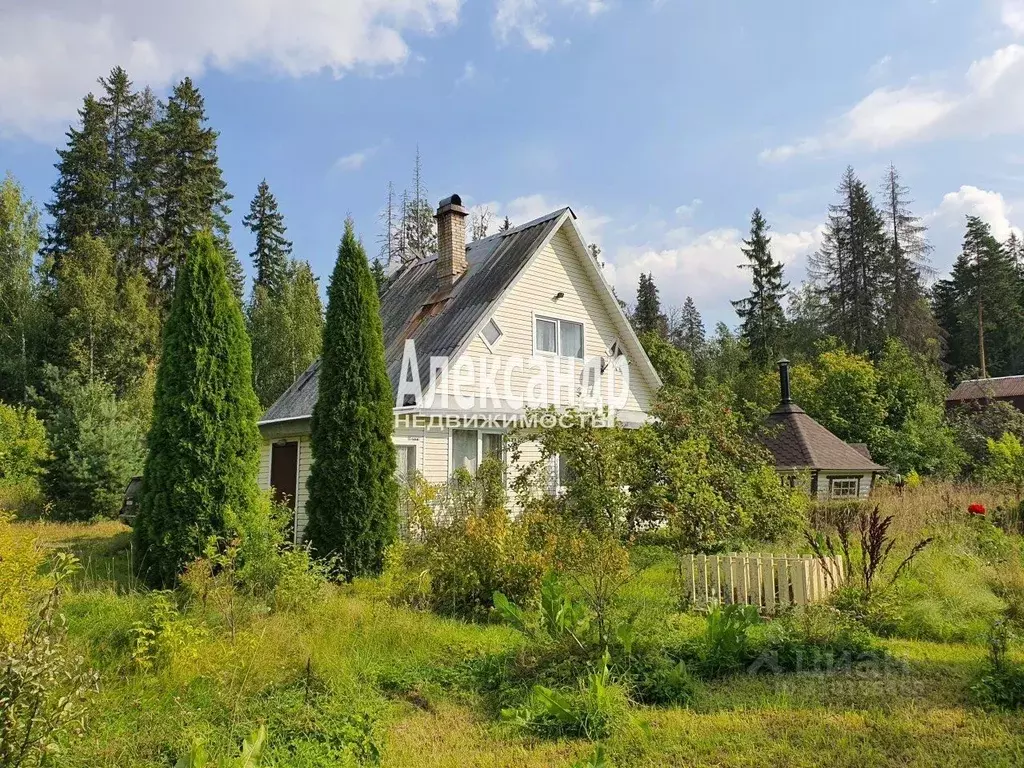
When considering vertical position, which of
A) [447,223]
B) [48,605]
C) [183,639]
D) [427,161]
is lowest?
[183,639]

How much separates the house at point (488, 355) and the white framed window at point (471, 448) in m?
0.02

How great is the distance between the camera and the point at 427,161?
125 ft

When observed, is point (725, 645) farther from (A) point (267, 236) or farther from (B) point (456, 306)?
(A) point (267, 236)

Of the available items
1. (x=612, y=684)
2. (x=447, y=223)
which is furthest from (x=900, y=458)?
(x=612, y=684)

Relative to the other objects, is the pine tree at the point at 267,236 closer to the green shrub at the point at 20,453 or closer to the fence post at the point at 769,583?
the green shrub at the point at 20,453

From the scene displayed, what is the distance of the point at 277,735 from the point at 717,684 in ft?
11.7

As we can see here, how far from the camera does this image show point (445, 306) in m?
16.3

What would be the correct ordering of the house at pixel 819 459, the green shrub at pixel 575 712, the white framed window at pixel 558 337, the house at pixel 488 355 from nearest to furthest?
the green shrub at pixel 575 712 < the house at pixel 488 355 < the white framed window at pixel 558 337 < the house at pixel 819 459

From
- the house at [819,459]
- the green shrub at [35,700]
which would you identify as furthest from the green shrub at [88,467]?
the house at [819,459]

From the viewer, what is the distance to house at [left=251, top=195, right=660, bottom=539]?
45.0ft

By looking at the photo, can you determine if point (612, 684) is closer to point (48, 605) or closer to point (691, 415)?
point (48, 605)

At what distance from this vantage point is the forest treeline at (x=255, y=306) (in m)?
25.2

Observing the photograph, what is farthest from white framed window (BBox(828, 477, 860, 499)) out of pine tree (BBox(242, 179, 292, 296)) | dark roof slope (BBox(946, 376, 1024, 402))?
pine tree (BBox(242, 179, 292, 296))

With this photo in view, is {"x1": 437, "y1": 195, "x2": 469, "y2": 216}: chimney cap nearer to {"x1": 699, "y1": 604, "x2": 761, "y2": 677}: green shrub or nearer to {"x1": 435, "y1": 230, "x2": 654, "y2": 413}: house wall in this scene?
{"x1": 435, "y1": 230, "x2": 654, "y2": 413}: house wall
